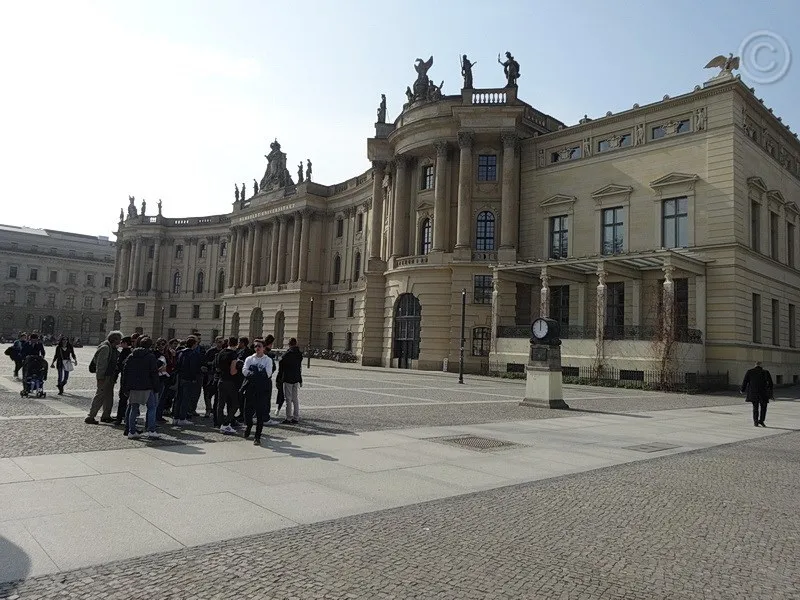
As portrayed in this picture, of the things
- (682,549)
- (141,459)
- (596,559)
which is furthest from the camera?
(141,459)

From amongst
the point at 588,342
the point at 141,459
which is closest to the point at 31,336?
the point at 141,459

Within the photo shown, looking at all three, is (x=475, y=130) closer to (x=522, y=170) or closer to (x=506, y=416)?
(x=522, y=170)

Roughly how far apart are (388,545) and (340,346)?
201 feet

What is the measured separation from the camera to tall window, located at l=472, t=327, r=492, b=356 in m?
42.9

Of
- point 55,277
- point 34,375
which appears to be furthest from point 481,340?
point 55,277

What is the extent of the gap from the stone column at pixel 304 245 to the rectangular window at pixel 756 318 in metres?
45.6

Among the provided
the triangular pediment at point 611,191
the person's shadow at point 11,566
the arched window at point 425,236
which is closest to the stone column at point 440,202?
the arched window at point 425,236

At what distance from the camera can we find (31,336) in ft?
64.3

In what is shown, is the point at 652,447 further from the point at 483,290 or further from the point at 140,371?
the point at 483,290

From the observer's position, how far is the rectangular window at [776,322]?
131ft

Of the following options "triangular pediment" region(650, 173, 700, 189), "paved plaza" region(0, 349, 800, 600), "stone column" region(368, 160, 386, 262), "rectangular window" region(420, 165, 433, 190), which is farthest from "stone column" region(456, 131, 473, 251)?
"paved plaza" region(0, 349, 800, 600)

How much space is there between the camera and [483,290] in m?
43.2

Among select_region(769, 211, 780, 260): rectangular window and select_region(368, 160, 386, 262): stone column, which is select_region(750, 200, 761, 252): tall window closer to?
select_region(769, 211, 780, 260): rectangular window

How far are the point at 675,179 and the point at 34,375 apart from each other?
3425 cm
